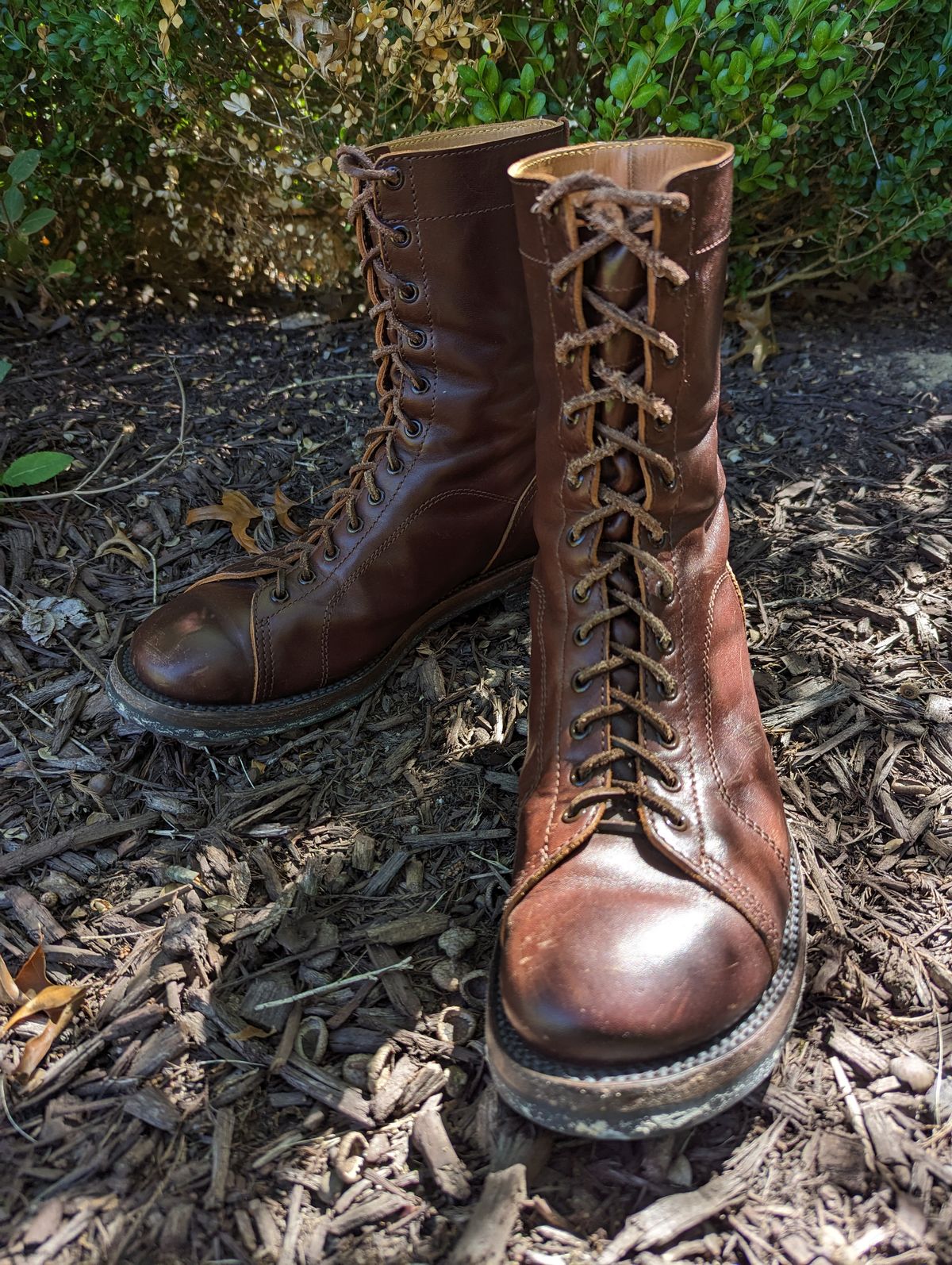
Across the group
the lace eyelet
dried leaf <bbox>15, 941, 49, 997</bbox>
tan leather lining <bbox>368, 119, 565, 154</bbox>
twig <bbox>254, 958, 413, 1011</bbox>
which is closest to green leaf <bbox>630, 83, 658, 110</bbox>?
tan leather lining <bbox>368, 119, 565, 154</bbox>

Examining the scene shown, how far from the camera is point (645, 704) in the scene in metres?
1.45

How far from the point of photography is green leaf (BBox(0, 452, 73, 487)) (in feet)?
8.80

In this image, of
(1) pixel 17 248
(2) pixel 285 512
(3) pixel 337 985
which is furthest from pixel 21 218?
(3) pixel 337 985

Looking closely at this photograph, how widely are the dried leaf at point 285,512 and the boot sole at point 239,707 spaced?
653 millimetres

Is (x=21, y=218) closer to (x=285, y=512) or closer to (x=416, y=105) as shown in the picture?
(x=416, y=105)

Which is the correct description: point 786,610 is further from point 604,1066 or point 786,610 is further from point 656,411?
point 604,1066

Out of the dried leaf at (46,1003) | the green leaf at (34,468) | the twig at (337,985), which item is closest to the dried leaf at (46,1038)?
the dried leaf at (46,1003)

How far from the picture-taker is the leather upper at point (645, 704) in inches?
48.2

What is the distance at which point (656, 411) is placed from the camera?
1351 mm

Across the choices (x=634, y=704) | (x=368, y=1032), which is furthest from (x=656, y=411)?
(x=368, y=1032)

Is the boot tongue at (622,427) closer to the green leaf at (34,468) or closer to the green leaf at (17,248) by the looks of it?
the green leaf at (34,468)

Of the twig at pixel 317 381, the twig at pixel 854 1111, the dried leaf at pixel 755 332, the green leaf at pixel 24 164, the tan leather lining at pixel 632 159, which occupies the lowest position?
the twig at pixel 854 1111

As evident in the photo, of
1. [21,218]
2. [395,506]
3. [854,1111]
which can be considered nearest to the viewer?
[854,1111]

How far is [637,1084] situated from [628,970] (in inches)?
5.4
